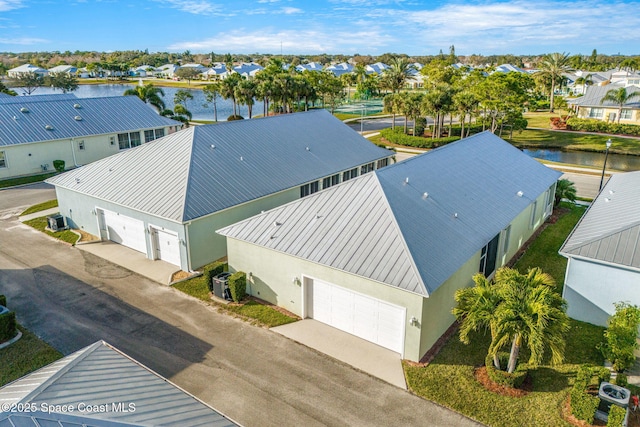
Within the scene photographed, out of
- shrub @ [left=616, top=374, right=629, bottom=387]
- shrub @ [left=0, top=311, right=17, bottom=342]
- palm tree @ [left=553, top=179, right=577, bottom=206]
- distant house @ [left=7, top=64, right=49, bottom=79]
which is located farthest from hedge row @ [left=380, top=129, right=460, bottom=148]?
distant house @ [left=7, top=64, right=49, bottom=79]

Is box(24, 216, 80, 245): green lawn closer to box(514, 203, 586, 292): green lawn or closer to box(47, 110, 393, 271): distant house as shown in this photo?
box(47, 110, 393, 271): distant house

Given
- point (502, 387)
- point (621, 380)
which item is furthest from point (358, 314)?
point (621, 380)

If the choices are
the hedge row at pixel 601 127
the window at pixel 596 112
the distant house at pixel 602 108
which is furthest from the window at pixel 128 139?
the window at pixel 596 112

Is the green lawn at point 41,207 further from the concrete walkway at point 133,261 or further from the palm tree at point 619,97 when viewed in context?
the palm tree at point 619,97

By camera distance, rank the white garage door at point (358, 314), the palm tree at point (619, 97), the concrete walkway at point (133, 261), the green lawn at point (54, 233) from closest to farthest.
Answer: the white garage door at point (358, 314), the concrete walkway at point (133, 261), the green lawn at point (54, 233), the palm tree at point (619, 97)

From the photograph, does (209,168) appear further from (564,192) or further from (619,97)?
(619,97)
